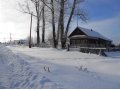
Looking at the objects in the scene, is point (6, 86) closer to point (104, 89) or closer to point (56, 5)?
point (104, 89)

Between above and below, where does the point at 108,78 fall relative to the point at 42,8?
below

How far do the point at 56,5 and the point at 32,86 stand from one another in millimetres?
27757

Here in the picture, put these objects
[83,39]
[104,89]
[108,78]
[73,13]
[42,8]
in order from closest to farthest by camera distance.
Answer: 1. [104,89]
2. [108,78]
3. [73,13]
4. [42,8]
5. [83,39]

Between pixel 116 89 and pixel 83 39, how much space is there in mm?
42364

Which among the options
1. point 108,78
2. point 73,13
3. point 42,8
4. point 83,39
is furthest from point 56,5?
point 108,78

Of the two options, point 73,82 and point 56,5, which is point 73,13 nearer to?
point 56,5

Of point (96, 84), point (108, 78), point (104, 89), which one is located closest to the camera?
point (104, 89)

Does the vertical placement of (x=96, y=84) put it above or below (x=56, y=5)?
below

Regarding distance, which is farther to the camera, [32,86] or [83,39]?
[83,39]

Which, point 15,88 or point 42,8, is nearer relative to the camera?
point 15,88

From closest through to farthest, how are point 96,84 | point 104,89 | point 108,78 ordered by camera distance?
point 104,89 → point 96,84 → point 108,78

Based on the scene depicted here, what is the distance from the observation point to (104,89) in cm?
671

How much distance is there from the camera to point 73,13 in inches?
1314

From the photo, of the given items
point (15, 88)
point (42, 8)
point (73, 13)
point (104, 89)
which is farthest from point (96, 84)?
point (42, 8)
